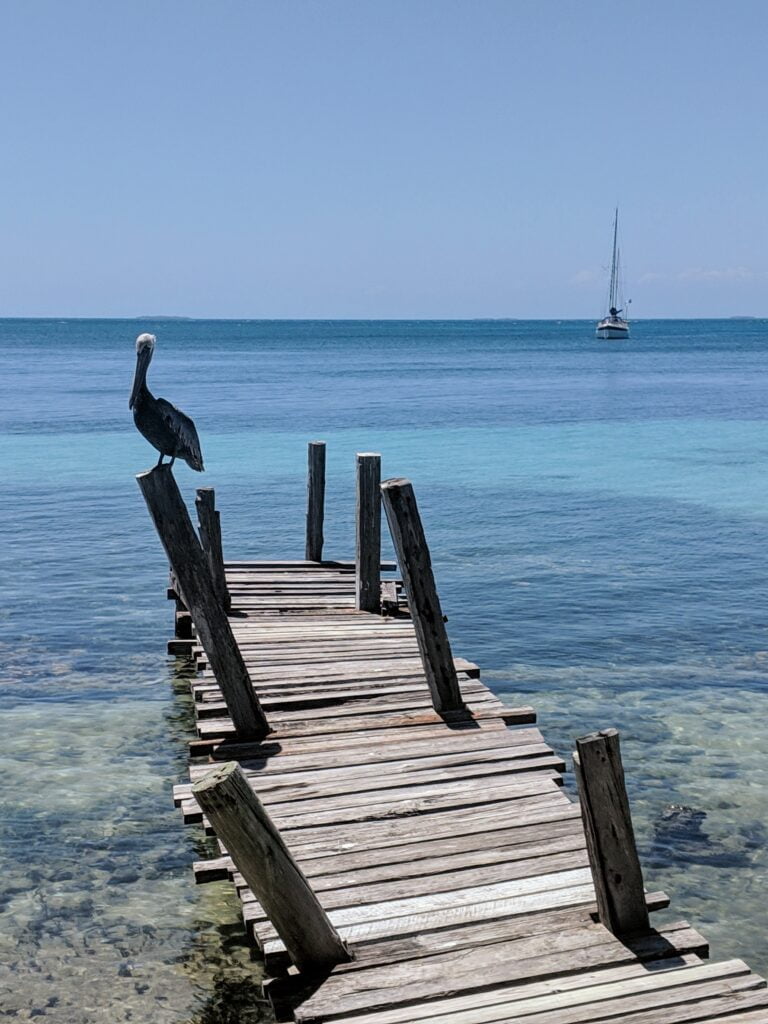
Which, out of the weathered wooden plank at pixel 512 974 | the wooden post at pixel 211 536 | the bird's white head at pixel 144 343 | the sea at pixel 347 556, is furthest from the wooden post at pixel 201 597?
the wooden post at pixel 211 536

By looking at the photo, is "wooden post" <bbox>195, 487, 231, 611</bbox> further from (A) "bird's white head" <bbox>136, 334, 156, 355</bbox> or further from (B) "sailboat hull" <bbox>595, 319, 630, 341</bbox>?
(B) "sailboat hull" <bbox>595, 319, 630, 341</bbox>

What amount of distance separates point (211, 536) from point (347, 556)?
8.31m

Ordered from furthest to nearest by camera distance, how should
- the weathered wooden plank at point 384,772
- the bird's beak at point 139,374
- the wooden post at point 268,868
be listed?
the bird's beak at point 139,374 → the weathered wooden plank at point 384,772 → the wooden post at point 268,868

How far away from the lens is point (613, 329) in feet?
440

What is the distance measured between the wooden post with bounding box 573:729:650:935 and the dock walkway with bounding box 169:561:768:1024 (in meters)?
0.11

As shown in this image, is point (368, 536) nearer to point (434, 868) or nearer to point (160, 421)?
point (160, 421)

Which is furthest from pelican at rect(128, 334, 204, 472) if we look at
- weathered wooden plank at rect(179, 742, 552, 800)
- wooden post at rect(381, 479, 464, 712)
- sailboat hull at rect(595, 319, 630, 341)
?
sailboat hull at rect(595, 319, 630, 341)

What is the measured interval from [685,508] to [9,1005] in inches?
868

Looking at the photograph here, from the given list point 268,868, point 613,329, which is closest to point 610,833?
point 268,868

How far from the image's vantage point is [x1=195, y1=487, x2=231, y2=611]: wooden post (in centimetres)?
1250

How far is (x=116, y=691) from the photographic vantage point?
13688 mm

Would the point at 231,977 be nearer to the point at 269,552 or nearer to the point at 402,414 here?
the point at 269,552

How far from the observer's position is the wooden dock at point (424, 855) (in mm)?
5176

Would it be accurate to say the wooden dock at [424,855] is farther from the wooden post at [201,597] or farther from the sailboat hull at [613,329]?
the sailboat hull at [613,329]
